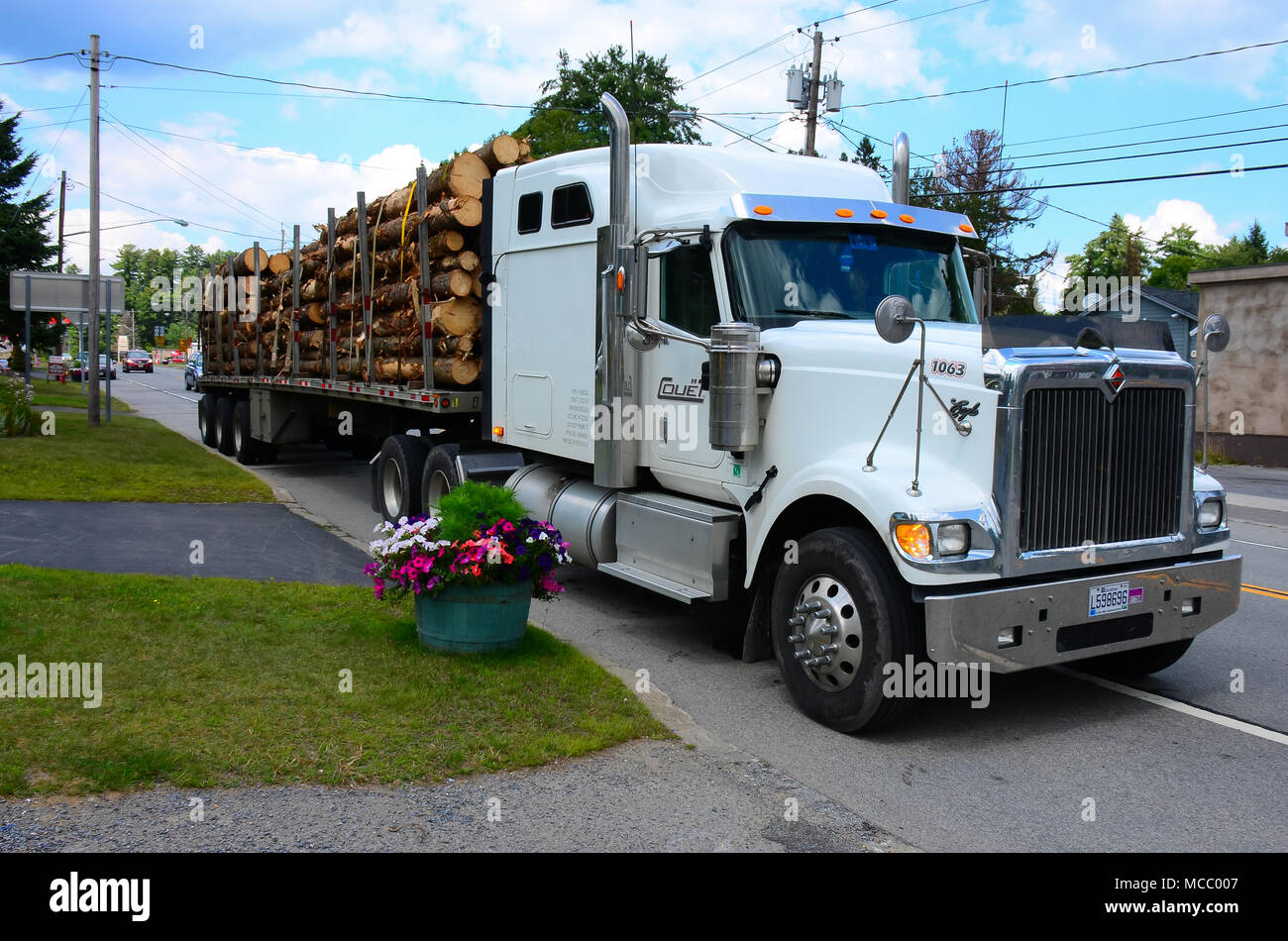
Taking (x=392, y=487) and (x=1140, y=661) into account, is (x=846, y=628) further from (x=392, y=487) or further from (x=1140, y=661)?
(x=392, y=487)

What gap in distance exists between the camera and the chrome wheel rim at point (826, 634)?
17.7 feet

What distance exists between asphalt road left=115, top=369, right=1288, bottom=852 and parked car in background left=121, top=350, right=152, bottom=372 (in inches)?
3057

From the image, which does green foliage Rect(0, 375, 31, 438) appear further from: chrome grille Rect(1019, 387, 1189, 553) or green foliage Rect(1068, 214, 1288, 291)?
green foliage Rect(1068, 214, 1288, 291)

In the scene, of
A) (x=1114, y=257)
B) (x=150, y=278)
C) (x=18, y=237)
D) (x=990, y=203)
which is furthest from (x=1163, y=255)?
(x=150, y=278)

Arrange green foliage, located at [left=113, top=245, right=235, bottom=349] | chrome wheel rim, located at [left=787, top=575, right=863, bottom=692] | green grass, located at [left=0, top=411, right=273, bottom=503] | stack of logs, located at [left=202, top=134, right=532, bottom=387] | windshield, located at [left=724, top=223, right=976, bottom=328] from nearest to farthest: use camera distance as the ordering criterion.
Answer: chrome wheel rim, located at [left=787, top=575, right=863, bottom=692] < windshield, located at [left=724, top=223, right=976, bottom=328] < stack of logs, located at [left=202, top=134, right=532, bottom=387] < green grass, located at [left=0, top=411, right=273, bottom=503] < green foliage, located at [left=113, top=245, right=235, bottom=349]

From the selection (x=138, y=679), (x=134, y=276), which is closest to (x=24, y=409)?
(x=138, y=679)

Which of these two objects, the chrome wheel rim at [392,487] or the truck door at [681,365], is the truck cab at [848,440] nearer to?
the truck door at [681,365]

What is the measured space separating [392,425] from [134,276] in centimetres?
14819

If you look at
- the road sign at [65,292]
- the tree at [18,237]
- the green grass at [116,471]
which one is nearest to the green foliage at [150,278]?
the tree at [18,237]

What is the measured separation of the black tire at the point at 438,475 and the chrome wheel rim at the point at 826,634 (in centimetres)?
519

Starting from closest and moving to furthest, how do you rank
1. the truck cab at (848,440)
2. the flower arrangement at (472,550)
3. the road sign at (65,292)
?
the truck cab at (848,440) < the flower arrangement at (472,550) < the road sign at (65,292)

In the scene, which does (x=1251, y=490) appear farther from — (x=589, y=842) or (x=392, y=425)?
(x=589, y=842)

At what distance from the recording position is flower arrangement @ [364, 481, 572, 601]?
19.8 ft

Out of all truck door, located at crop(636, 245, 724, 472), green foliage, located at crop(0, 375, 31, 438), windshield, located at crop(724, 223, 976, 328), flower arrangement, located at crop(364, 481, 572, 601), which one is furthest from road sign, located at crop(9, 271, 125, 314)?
windshield, located at crop(724, 223, 976, 328)
